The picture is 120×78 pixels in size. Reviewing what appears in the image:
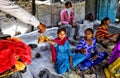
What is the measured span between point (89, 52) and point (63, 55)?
0.53 m

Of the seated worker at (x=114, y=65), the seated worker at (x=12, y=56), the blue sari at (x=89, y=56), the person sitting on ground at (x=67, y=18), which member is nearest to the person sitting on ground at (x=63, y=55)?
the blue sari at (x=89, y=56)

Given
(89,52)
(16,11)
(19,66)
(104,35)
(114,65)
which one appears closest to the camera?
(19,66)

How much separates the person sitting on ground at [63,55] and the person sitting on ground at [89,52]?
10cm

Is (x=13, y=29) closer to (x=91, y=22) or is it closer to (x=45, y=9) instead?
(x=45, y=9)

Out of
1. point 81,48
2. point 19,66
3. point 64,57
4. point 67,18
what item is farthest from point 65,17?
point 19,66

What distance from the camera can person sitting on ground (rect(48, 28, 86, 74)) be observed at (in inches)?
208

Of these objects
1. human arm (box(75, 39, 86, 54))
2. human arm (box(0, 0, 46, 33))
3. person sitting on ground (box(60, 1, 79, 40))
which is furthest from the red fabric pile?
person sitting on ground (box(60, 1, 79, 40))

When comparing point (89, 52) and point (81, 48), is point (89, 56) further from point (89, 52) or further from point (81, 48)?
point (81, 48)

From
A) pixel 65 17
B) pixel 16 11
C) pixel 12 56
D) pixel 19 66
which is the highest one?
pixel 16 11

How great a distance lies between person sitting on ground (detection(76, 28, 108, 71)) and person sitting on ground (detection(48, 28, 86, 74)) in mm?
102

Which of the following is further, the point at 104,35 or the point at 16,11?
the point at 104,35

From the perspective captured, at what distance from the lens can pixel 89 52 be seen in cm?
551

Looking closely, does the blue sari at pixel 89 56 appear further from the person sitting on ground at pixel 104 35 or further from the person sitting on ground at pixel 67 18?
the person sitting on ground at pixel 67 18

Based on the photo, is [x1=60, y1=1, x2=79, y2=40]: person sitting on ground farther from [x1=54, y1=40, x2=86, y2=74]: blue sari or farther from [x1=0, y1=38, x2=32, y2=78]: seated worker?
[x1=0, y1=38, x2=32, y2=78]: seated worker
